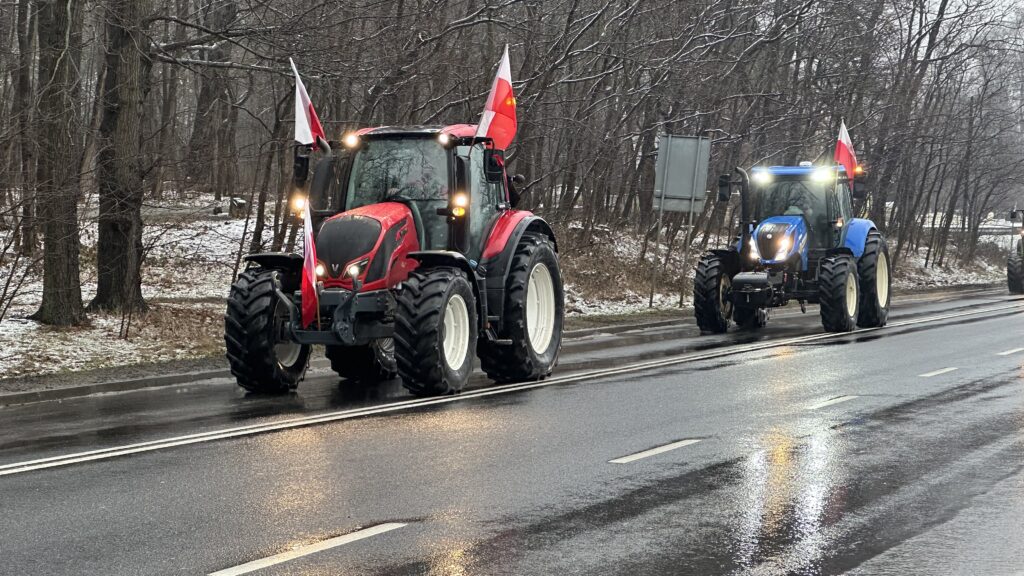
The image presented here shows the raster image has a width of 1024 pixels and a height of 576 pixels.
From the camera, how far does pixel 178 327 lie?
59.3 ft

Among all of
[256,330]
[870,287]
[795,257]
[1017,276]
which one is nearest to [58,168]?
[256,330]

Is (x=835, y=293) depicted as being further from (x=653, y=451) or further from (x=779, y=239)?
(x=653, y=451)

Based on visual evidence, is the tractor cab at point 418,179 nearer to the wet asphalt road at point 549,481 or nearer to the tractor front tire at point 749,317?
the wet asphalt road at point 549,481

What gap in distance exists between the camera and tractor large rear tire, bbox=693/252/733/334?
68.6 feet

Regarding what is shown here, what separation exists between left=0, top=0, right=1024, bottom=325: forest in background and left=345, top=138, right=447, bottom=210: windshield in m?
4.24

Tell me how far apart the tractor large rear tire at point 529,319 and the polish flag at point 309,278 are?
7.50 feet

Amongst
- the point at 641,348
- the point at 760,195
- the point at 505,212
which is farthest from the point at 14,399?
the point at 760,195

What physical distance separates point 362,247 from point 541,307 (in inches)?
127

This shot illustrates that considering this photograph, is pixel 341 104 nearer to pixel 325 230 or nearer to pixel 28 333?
pixel 28 333

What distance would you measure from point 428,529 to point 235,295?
6.34 m

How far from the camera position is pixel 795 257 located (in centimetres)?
2092

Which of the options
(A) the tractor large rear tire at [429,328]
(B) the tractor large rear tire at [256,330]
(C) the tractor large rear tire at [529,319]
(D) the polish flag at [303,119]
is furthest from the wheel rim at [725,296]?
(B) the tractor large rear tire at [256,330]

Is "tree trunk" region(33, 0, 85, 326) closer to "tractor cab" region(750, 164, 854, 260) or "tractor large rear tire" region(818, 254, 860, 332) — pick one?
"tractor cab" region(750, 164, 854, 260)

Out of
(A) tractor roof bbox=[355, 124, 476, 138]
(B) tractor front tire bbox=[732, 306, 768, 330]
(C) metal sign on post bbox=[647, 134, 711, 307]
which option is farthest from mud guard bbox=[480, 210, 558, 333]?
(C) metal sign on post bbox=[647, 134, 711, 307]
